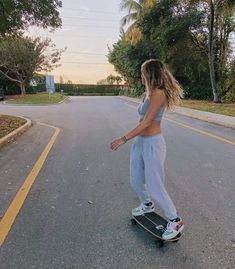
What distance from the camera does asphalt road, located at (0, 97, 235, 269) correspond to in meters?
3.24

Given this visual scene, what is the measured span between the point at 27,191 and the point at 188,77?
1100 inches

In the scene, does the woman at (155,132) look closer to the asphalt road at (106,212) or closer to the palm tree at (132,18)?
the asphalt road at (106,212)

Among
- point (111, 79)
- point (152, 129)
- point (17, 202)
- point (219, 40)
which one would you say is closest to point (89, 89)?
point (111, 79)

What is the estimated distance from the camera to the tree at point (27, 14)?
12.4 m

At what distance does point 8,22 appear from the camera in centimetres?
1282

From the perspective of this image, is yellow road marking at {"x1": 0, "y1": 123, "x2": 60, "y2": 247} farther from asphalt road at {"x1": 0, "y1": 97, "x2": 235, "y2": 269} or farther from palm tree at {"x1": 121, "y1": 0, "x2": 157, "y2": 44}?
palm tree at {"x1": 121, "y1": 0, "x2": 157, "y2": 44}

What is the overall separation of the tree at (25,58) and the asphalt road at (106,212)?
98.4 feet

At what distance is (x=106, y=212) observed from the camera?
4.36m

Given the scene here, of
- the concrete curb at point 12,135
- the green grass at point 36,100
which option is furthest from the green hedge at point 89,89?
the concrete curb at point 12,135

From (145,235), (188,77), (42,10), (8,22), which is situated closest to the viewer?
(145,235)

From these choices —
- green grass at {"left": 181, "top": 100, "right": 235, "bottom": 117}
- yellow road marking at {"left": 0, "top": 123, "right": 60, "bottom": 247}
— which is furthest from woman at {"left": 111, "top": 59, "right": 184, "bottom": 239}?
green grass at {"left": 181, "top": 100, "right": 235, "bottom": 117}

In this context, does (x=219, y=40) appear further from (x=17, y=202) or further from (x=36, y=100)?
(x=17, y=202)

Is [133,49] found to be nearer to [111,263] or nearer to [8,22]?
[8,22]

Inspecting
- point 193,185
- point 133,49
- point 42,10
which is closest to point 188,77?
point 133,49
